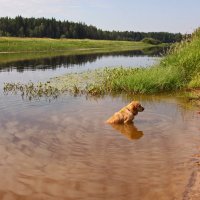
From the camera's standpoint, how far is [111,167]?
6.88m

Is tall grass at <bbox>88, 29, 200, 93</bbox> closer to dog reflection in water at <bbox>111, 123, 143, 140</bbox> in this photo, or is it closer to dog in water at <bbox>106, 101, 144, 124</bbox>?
dog in water at <bbox>106, 101, 144, 124</bbox>

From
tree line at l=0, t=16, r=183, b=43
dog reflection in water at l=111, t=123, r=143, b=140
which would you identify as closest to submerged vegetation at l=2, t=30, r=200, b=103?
dog reflection in water at l=111, t=123, r=143, b=140

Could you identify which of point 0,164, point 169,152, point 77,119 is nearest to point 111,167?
point 169,152

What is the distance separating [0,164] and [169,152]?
361 cm

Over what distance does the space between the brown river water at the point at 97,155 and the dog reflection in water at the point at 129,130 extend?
0.09ft

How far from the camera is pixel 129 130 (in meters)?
9.59

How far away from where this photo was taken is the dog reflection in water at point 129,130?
903cm

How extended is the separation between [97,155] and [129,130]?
88.4 inches

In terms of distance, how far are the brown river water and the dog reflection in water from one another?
0.09 feet

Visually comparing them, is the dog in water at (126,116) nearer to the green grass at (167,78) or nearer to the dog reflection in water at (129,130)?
the dog reflection in water at (129,130)

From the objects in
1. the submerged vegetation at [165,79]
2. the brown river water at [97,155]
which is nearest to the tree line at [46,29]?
the submerged vegetation at [165,79]

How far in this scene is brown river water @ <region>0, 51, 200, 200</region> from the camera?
5852 mm

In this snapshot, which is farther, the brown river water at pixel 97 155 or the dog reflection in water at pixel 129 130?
the dog reflection in water at pixel 129 130

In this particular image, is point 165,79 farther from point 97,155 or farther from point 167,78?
point 97,155
